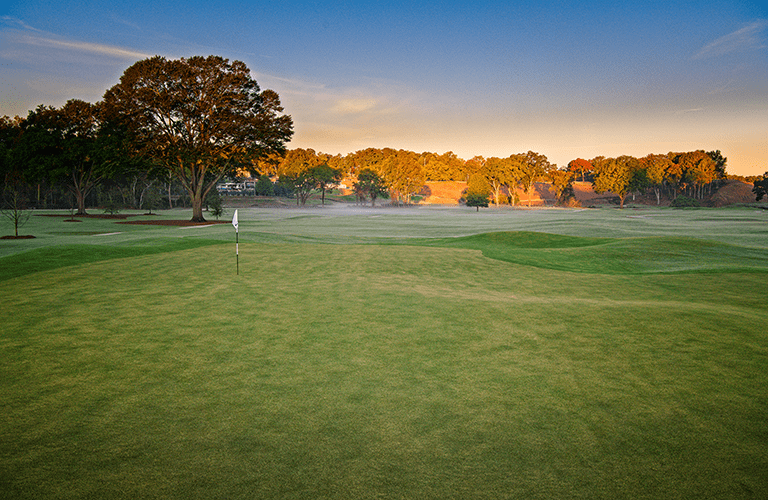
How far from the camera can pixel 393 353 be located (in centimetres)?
667

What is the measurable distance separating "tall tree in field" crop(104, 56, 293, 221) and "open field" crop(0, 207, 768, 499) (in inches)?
1417

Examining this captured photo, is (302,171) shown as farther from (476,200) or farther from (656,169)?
(656,169)

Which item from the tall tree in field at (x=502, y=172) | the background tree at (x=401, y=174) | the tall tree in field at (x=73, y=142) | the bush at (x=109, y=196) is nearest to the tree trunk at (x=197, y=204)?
the tall tree in field at (x=73, y=142)

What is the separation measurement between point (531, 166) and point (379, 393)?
128m

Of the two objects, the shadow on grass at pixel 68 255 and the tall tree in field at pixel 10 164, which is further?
the tall tree in field at pixel 10 164

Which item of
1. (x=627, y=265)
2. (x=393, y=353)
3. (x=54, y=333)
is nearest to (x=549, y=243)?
(x=627, y=265)

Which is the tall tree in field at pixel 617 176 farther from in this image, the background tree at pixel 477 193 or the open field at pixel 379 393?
the open field at pixel 379 393

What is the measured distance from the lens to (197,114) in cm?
4384

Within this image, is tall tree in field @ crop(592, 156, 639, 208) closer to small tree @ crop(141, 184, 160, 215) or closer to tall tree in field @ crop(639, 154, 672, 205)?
tall tree in field @ crop(639, 154, 672, 205)

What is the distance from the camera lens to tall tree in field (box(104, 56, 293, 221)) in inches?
1671

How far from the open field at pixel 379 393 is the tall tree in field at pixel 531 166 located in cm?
11648

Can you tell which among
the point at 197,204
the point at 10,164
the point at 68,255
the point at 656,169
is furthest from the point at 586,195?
the point at 68,255

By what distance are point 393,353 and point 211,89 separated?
43.1 m

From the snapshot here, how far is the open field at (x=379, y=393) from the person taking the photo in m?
3.63
